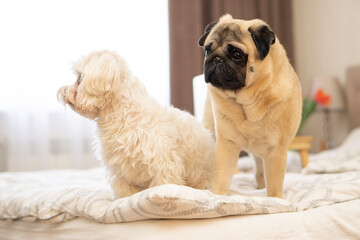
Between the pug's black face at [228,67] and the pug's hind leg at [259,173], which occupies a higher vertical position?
the pug's black face at [228,67]

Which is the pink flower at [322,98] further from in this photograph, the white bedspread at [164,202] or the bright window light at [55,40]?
the white bedspread at [164,202]

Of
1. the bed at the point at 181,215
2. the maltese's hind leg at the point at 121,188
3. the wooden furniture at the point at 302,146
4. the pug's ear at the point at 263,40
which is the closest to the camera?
the bed at the point at 181,215

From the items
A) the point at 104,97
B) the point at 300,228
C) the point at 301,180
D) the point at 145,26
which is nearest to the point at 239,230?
the point at 300,228

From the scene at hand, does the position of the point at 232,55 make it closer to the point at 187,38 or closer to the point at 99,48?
the point at 99,48

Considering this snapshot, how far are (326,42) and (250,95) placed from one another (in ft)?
11.3

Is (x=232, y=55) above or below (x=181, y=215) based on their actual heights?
above

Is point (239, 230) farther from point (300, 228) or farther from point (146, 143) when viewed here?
point (146, 143)

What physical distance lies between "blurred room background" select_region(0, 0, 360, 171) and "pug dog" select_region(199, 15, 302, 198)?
173 cm

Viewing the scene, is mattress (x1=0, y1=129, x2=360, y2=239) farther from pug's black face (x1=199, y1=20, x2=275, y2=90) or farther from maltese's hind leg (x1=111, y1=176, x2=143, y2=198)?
pug's black face (x1=199, y1=20, x2=275, y2=90)

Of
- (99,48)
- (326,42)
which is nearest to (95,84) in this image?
(99,48)

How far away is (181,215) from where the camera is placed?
48.3 inches

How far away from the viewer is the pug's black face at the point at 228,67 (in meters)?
1.40

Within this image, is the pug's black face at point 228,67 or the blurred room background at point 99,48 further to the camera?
the blurred room background at point 99,48

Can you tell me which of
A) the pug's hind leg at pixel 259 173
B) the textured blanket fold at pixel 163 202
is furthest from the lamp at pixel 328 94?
the pug's hind leg at pixel 259 173
